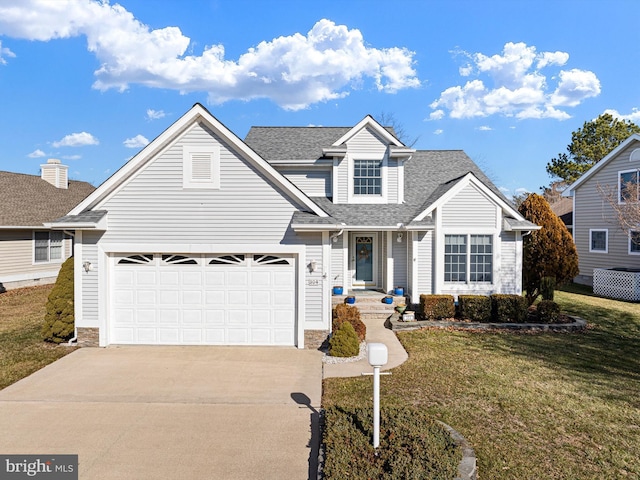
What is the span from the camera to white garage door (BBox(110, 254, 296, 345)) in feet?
34.4

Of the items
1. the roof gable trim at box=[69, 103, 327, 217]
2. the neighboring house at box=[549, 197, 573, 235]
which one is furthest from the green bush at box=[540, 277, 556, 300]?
the neighboring house at box=[549, 197, 573, 235]

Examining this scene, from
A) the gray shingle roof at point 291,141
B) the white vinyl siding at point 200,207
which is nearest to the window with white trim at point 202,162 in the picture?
the white vinyl siding at point 200,207

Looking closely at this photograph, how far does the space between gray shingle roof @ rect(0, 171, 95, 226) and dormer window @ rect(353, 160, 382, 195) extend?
16922mm

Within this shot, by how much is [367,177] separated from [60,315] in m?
11.5

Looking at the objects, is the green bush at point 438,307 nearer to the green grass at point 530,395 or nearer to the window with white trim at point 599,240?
the green grass at point 530,395

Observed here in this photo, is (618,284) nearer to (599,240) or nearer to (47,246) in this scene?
(599,240)

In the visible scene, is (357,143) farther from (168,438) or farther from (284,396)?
(168,438)

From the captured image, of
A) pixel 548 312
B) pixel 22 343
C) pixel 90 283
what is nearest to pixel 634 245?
pixel 548 312

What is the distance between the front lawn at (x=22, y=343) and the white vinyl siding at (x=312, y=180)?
32.3ft

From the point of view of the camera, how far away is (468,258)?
14.2 meters

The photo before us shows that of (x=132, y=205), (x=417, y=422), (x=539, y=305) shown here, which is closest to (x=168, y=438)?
(x=417, y=422)

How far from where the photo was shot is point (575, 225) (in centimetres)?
2372

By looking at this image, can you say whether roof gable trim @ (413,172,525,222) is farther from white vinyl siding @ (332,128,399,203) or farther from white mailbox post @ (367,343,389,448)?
white mailbox post @ (367,343,389,448)

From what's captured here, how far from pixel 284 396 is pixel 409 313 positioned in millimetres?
6746
